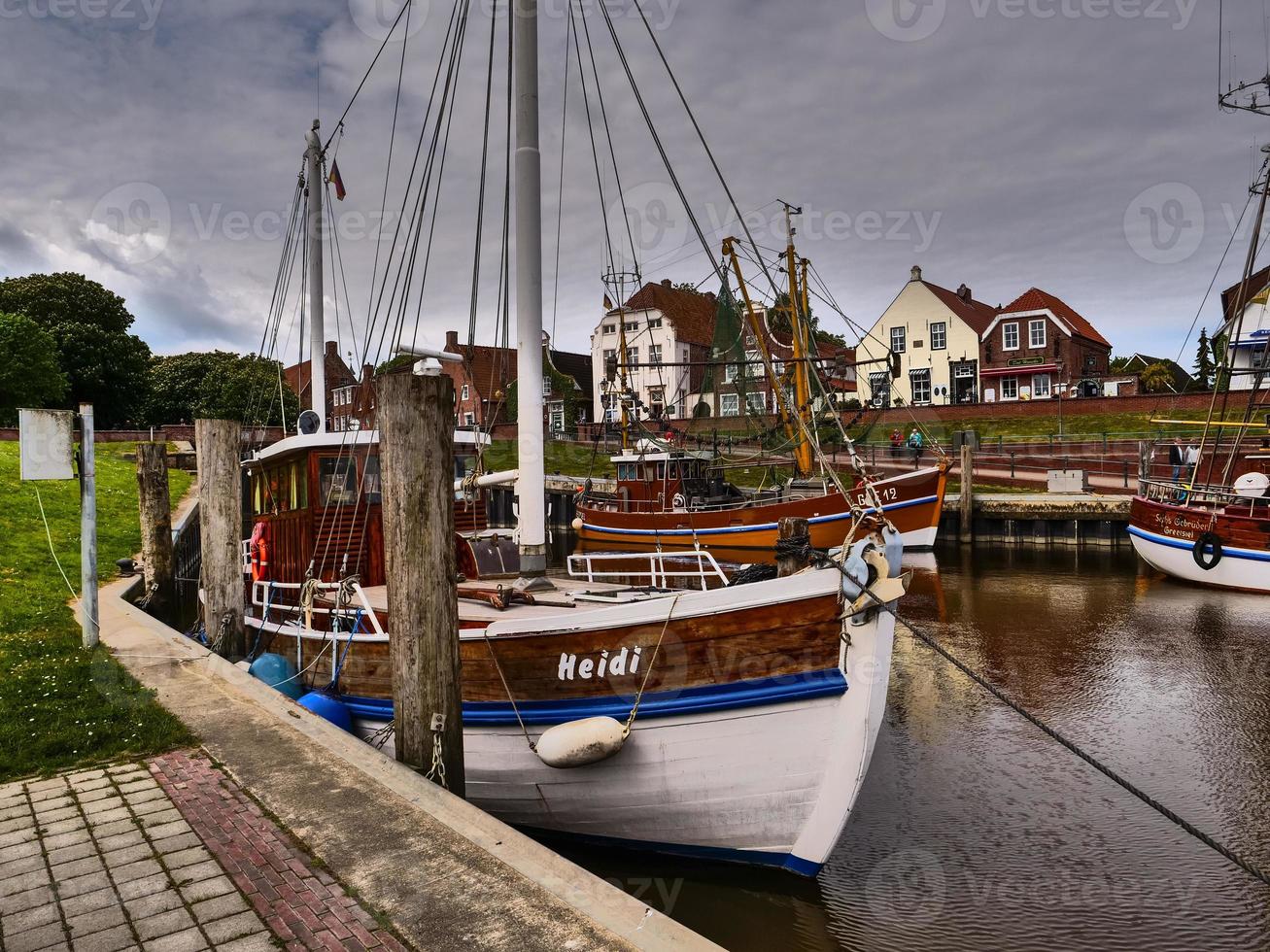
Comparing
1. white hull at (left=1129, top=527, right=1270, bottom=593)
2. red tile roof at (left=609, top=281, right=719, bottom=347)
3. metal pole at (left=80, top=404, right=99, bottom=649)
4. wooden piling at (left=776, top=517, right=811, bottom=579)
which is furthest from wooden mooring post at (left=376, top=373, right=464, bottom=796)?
red tile roof at (left=609, top=281, right=719, bottom=347)

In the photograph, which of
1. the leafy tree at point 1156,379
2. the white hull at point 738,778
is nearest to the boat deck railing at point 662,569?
the white hull at point 738,778

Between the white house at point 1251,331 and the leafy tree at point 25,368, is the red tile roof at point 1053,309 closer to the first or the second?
the white house at point 1251,331

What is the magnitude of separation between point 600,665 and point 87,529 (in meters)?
6.56

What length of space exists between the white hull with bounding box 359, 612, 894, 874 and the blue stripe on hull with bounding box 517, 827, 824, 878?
10 millimetres

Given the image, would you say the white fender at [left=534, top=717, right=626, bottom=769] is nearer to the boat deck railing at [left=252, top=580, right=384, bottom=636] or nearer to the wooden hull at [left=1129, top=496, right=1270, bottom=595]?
the boat deck railing at [left=252, top=580, right=384, bottom=636]

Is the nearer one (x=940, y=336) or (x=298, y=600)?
(x=298, y=600)

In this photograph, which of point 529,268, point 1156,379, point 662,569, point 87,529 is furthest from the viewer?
point 1156,379

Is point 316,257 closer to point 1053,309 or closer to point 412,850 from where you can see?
point 412,850

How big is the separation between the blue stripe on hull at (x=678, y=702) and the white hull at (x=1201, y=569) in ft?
60.4

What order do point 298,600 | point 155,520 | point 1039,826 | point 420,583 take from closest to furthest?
point 420,583 → point 1039,826 → point 298,600 → point 155,520

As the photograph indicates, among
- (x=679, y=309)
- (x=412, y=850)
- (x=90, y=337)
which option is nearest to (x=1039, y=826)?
(x=412, y=850)

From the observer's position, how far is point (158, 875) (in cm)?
400

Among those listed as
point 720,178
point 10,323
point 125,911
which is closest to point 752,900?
point 125,911

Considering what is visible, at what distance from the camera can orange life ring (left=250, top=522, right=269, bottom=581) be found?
1034 centimetres
